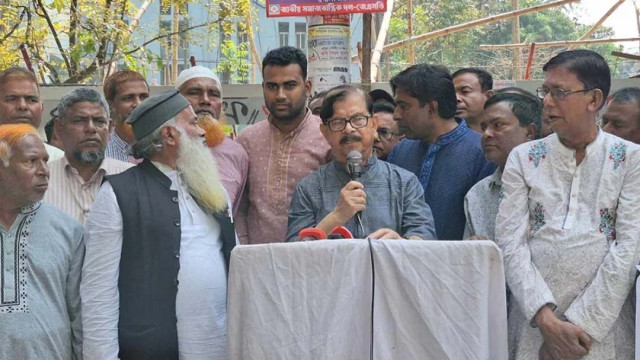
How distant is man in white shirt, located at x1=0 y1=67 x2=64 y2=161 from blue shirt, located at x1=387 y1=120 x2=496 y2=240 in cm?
254

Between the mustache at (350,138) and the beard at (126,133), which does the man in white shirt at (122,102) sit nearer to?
the beard at (126,133)

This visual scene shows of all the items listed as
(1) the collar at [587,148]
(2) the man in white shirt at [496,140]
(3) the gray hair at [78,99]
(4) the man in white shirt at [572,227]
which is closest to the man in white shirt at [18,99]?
(3) the gray hair at [78,99]

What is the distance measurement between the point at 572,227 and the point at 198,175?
5.18 ft

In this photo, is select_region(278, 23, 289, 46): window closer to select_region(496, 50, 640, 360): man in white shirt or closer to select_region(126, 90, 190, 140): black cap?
select_region(126, 90, 190, 140): black cap

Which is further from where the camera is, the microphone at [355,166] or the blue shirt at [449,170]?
the blue shirt at [449,170]

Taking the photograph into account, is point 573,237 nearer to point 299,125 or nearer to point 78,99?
point 299,125

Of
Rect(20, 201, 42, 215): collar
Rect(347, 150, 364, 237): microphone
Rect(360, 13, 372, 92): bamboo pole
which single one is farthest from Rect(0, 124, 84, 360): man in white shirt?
Rect(360, 13, 372, 92): bamboo pole

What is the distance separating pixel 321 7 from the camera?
21.2 ft

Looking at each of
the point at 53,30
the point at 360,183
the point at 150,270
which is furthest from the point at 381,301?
the point at 53,30

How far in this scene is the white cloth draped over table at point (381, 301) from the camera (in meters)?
2.96

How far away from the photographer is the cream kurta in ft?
10.7

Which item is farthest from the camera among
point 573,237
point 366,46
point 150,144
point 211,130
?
point 366,46

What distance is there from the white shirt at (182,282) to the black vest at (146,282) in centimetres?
3

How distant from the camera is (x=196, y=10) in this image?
95.6 ft
